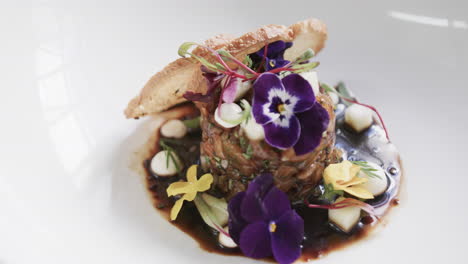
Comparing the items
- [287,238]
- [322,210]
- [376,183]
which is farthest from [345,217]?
[287,238]

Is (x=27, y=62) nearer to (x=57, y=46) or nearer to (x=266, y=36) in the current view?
(x=57, y=46)

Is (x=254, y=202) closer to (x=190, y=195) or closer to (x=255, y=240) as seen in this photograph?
(x=255, y=240)

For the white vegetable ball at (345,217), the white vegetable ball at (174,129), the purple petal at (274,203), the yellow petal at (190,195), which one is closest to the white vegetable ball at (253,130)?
the purple petal at (274,203)

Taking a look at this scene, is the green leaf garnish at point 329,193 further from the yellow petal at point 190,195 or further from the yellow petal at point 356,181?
the yellow petal at point 190,195

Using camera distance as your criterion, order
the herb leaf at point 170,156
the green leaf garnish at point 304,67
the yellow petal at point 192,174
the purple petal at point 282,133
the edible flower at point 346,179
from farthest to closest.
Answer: the herb leaf at point 170,156 < the yellow petal at point 192,174 < the edible flower at point 346,179 < the green leaf garnish at point 304,67 < the purple petal at point 282,133

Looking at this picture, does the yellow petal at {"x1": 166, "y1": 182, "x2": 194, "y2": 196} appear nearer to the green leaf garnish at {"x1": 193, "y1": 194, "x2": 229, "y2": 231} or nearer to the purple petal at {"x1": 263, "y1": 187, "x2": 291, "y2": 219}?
the green leaf garnish at {"x1": 193, "y1": 194, "x2": 229, "y2": 231}

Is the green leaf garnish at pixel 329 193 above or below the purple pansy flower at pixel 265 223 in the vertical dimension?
below
